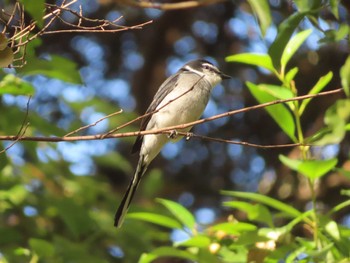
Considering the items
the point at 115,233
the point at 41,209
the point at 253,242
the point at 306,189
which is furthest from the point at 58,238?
the point at 306,189

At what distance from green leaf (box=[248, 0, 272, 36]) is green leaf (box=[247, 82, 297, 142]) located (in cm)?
81

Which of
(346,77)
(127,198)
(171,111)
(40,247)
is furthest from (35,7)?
(171,111)

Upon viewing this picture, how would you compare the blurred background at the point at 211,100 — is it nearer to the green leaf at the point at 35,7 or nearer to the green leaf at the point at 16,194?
the green leaf at the point at 16,194

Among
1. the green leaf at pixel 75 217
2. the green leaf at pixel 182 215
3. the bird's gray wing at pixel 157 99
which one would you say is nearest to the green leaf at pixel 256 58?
the green leaf at pixel 182 215

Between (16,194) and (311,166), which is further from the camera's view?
(16,194)

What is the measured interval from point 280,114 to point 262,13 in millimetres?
873

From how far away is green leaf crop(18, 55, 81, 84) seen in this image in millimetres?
2975

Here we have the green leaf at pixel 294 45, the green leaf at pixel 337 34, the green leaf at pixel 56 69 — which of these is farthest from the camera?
the green leaf at pixel 56 69

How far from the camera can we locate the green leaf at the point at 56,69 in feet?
9.76

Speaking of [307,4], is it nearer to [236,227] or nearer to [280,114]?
[280,114]

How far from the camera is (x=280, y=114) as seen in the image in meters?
A: 2.43

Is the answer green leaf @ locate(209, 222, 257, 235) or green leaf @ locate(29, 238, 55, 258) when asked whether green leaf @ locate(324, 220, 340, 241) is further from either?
green leaf @ locate(29, 238, 55, 258)

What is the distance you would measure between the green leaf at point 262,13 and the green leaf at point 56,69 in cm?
Result: 148

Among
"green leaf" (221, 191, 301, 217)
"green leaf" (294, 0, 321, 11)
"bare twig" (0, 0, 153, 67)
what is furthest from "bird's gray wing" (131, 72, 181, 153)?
"green leaf" (294, 0, 321, 11)
